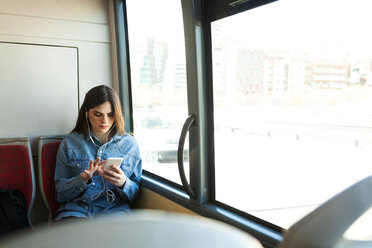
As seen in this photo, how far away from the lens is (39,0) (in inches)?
103

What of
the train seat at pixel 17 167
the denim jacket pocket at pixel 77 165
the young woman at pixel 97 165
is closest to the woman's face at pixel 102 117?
the young woman at pixel 97 165

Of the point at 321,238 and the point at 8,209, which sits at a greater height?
the point at 321,238

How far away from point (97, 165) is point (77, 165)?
0.26 m

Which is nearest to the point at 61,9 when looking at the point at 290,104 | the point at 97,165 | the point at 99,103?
the point at 99,103

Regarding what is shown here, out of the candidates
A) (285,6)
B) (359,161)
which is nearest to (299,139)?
(359,161)

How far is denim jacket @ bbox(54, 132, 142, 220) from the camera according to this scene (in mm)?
2158

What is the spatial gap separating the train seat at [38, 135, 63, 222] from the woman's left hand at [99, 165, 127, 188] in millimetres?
571

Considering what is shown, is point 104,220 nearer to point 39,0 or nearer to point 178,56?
point 178,56

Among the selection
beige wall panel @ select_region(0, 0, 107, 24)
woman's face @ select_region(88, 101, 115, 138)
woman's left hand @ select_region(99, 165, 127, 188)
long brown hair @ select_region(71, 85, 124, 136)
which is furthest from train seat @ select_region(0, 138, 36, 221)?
beige wall panel @ select_region(0, 0, 107, 24)

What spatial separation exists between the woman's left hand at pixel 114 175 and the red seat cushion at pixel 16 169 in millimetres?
695

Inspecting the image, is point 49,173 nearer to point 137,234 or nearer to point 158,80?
point 158,80

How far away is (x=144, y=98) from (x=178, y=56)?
0.68 m

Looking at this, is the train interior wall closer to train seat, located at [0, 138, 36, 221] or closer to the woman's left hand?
train seat, located at [0, 138, 36, 221]

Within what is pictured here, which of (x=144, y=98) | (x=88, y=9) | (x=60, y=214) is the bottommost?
(x=60, y=214)
